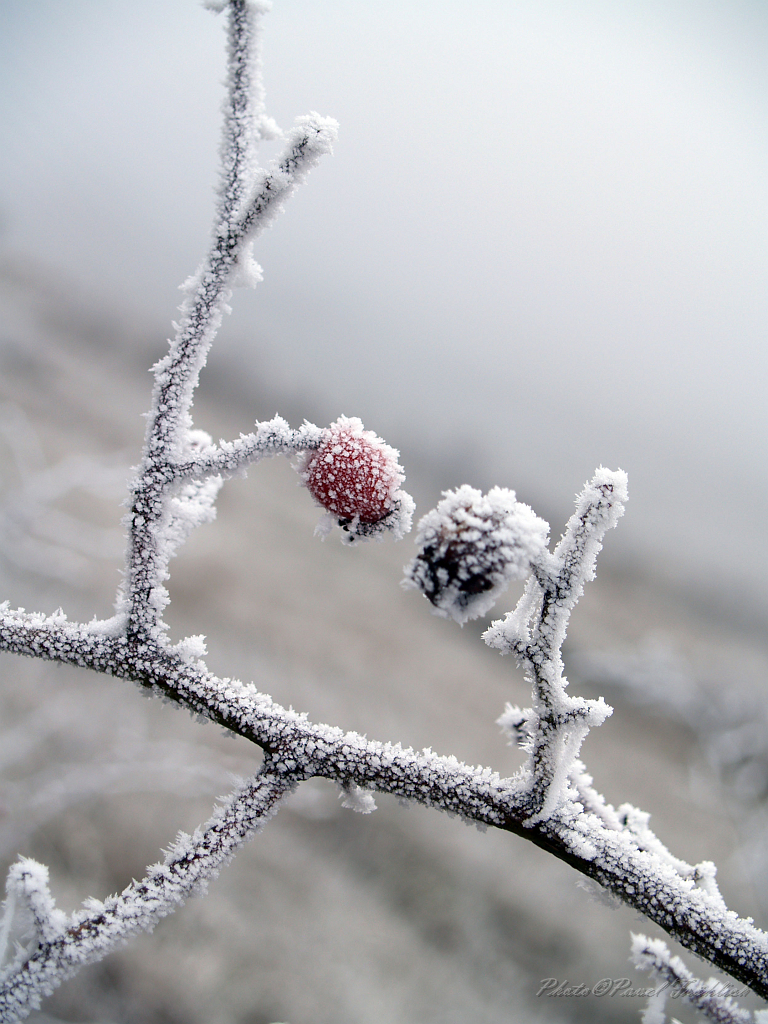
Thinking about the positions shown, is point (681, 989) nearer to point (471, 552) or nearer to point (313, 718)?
point (471, 552)

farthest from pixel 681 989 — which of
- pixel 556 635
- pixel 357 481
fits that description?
pixel 357 481

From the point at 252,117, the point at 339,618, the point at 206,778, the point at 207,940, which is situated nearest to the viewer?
the point at 252,117

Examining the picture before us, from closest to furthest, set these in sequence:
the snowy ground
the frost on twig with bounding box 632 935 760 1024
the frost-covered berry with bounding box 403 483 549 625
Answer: the frost-covered berry with bounding box 403 483 549 625, the frost on twig with bounding box 632 935 760 1024, the snowy ground

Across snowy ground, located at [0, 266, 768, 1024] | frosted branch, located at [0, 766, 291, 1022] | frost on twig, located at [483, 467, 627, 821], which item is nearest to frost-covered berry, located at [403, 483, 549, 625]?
frost on twig, located at [483, 467, 627, 821]

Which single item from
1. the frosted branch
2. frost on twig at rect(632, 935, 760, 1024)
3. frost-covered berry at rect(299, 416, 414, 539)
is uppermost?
frost-covered berry at rect(299, 416, 414, 539)

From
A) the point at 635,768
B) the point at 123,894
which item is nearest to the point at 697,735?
the point at 635,768

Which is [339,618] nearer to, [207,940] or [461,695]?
[461,695]

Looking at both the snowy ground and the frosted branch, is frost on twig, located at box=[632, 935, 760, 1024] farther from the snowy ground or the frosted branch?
the snowy ground
